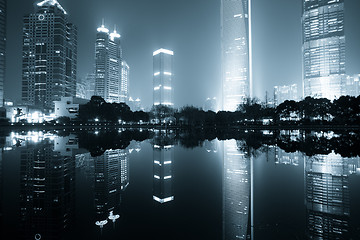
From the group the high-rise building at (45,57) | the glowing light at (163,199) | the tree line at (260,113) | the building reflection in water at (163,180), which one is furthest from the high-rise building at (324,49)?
the high-rise building at (45,57)

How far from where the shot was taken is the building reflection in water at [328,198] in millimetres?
5547

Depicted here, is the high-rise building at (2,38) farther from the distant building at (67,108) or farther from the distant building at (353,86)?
the distant building at (353,86)

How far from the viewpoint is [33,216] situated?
21.4ft

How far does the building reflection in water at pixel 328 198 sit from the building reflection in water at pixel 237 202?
1.50 meters

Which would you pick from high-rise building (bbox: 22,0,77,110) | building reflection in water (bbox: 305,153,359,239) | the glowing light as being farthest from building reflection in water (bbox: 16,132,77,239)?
high-rise building (bbox: 22,0,77,110)

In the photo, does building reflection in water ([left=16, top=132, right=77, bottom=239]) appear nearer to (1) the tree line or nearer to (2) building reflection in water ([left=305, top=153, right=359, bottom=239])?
(2) building reflection in water ([left=305, top=153, right=359, bottom=239])

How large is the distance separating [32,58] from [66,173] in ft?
555

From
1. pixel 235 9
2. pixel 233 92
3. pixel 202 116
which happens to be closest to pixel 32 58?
pixel 202 116

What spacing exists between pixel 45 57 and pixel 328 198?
171527mm

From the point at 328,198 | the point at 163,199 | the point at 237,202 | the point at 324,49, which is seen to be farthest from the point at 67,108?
the point at 324,49

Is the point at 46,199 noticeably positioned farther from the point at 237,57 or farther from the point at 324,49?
the point at 237,57

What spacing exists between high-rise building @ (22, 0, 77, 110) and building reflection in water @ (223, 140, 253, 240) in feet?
509

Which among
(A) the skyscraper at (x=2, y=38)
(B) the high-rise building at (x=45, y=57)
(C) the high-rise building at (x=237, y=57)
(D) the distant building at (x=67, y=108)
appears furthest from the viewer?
(C) the high-rise building at (x=237, y=57)

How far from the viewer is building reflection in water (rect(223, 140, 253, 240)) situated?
18.5 ft
